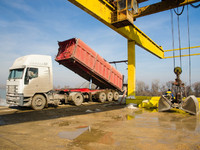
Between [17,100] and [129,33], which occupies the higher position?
[129,33]

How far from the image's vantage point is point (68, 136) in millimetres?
3994

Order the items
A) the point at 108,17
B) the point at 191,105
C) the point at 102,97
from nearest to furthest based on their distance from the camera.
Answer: the point at 191,105 → the point at 108,17 → the point at 102,97

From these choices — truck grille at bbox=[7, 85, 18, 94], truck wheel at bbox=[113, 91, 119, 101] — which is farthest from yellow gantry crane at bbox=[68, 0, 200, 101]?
truck wheel at bbox=[113, 91, 119, 101]

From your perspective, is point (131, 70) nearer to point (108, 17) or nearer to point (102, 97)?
point (102, 97)

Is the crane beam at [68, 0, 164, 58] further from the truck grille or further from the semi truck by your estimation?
the truck grille

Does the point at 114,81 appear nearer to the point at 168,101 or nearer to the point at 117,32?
the point at 117,32

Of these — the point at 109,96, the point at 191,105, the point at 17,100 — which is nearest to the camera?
the point at 191,105

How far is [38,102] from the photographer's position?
27.9 ft

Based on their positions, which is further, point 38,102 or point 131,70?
point 131,70

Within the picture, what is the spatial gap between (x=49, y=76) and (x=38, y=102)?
1.56m

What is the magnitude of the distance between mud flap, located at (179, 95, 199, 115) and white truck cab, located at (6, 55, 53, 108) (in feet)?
23.9

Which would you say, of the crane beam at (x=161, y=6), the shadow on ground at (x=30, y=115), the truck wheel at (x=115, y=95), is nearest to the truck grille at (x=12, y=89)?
the shadow on ground at (x=30, y=115)

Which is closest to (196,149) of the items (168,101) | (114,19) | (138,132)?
(138,132)

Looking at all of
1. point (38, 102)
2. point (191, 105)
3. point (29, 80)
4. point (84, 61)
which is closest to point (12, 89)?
point (29, 80)
